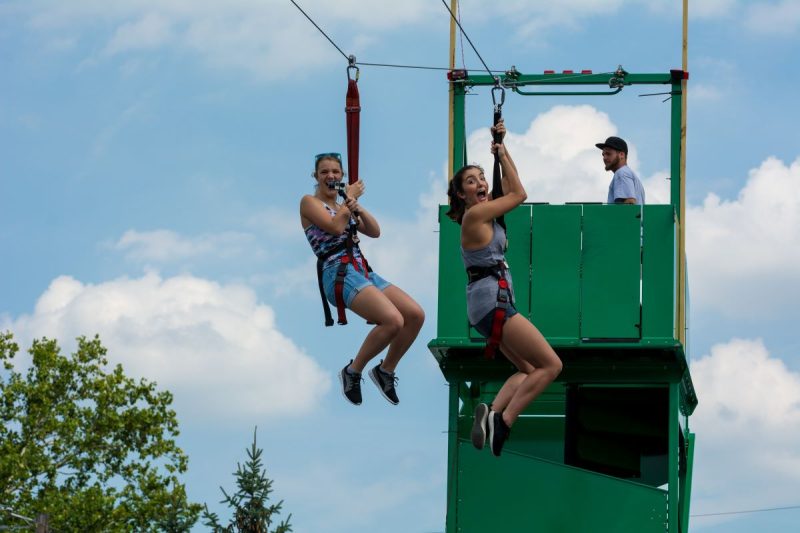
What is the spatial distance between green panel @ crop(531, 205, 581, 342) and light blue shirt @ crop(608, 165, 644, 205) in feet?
2.09

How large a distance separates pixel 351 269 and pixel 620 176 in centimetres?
382

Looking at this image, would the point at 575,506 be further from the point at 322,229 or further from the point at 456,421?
the point at 322,229

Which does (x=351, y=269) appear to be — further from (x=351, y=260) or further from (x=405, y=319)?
(x=405, y=319)

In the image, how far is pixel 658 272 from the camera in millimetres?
15141

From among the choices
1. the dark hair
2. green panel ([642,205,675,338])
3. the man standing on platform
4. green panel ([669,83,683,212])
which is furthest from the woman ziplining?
green panel ([669,83,683,212])

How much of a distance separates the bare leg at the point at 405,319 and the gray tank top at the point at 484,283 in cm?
82

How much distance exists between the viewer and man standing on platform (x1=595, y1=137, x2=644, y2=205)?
614 inches

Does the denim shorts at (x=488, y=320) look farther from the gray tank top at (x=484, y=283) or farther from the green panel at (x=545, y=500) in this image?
the green panel at (x=545, y=500)

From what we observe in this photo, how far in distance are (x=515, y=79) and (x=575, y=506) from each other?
17.3 ft

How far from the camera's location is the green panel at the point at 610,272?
1500 cm

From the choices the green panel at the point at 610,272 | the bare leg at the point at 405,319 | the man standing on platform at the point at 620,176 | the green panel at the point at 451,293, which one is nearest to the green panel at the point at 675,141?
the man standing on platform at the point at 620,176

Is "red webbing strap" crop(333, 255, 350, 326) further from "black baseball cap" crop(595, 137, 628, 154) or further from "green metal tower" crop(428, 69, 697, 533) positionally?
"black baseball cap" crop(595, 137, 628, 154)

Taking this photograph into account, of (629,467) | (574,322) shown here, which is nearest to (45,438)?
(629,467)

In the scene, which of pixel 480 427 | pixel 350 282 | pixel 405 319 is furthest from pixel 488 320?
pixel 350 282
